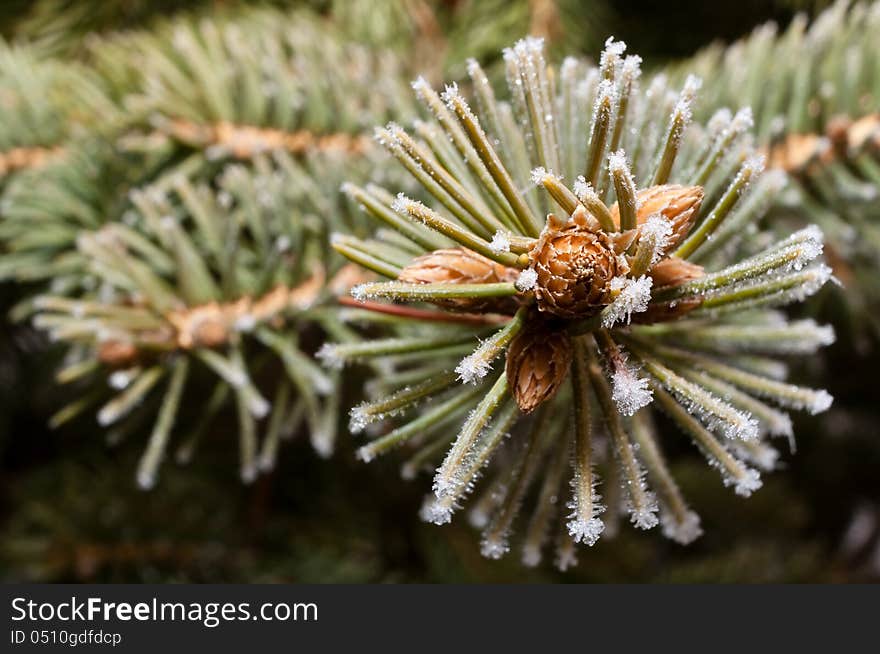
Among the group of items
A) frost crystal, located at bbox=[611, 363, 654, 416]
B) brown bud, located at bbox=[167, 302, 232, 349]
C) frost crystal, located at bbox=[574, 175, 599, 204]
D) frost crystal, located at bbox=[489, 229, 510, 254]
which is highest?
brown bud, located at bbox=[167, 302, 232, 349]

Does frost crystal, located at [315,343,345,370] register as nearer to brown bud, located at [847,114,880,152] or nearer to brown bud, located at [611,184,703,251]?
brown bud, located at [611,184,703,251]

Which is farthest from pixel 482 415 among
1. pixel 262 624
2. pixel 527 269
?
pixel 262 624

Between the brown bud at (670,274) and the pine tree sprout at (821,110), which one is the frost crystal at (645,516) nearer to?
the brown bud at (670,274)

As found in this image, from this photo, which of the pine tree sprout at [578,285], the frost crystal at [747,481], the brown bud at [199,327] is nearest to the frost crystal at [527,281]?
the pine tree sprout at [578,285]

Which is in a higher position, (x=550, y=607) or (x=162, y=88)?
(x=162, y=88)

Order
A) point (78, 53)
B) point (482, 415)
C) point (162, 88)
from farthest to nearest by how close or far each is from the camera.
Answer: point (78, 53)
point (162, 88)
point (482, 415)

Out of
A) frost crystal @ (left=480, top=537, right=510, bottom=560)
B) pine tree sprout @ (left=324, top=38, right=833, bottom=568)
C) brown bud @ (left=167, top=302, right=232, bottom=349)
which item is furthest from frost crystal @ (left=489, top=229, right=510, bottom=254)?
brown bud @ (left=167, top=302, right=232, bottom=349)

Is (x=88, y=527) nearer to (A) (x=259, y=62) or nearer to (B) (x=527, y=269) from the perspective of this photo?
(A) (x=259, y=62)
